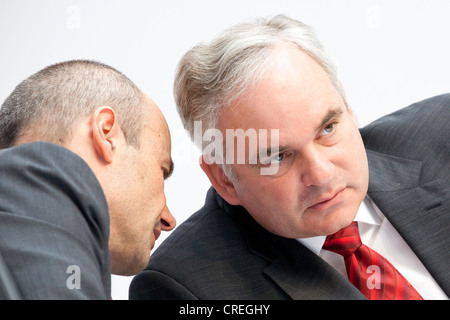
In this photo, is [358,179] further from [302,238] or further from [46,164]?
[46,164]

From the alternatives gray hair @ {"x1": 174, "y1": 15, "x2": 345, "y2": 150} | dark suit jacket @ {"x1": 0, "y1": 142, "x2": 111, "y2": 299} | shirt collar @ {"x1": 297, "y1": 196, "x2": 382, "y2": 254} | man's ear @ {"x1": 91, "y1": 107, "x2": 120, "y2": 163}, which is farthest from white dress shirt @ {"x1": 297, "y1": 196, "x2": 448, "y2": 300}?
dark suit jacket @ {"x1": 0, "y1": 142, "x2": 111, "y2": 299}

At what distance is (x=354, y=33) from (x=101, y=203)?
201 centimetres

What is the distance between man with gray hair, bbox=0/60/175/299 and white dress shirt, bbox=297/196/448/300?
0.47 metres

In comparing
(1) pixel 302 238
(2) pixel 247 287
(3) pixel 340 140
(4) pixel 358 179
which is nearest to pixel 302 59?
(3) pixel 340 140

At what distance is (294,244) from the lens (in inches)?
73.9

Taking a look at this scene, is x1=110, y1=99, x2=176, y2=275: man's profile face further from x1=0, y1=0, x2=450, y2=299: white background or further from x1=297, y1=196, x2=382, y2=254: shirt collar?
x1=0, y1=0, x2=450, y2=299: white background

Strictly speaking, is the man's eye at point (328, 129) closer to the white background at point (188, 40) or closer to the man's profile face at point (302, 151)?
the man's profile face at point (302, 151)

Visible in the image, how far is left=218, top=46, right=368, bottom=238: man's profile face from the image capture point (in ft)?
5.57

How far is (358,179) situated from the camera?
180cm

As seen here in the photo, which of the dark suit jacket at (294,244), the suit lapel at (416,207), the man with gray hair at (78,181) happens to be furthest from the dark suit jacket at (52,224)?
the suit lapel at (416,207)

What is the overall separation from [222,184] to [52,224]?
29.1 inches

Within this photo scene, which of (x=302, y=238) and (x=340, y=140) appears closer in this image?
(x=340, y=140)

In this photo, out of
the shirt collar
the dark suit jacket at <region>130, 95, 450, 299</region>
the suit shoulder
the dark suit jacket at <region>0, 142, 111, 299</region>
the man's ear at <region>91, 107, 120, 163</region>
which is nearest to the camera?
the dark suit jacket at <region>0, 142, 111, 299</region>

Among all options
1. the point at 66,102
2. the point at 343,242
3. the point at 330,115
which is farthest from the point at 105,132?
the point at 343,242
